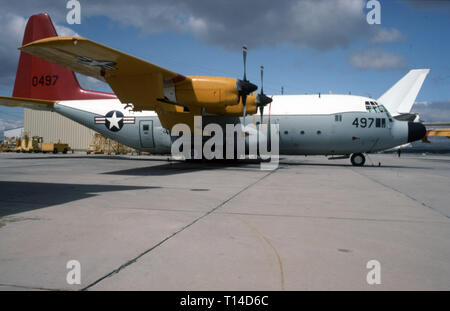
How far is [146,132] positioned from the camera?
17.4m

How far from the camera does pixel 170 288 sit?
245 centimetres

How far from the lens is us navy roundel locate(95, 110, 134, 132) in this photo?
17688 mm

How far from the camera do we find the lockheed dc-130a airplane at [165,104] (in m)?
11.5

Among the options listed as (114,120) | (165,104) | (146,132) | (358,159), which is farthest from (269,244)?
(114,120)

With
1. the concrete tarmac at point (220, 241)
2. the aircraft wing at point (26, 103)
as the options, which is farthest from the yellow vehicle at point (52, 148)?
the concrete tarmac at point (220, 241)

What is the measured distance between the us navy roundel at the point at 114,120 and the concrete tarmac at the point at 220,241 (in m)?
11.1

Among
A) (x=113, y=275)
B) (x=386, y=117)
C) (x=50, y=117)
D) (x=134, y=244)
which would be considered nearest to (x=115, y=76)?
(x=134, y=244)

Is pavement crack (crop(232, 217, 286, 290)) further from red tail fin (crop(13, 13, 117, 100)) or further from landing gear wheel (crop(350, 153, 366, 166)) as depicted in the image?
red tail fin (crop(13, 13, 117, 100))

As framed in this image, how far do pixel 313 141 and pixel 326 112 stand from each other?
5.30 ft

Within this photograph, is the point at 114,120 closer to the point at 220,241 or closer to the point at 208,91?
the point at 208,91

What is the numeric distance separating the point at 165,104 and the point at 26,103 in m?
9.84

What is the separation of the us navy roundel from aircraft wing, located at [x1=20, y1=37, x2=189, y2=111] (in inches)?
177

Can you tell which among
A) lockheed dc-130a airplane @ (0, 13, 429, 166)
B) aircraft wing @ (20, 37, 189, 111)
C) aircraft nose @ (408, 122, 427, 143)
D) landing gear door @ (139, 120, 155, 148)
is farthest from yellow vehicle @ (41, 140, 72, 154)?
aircraft nose @ (408, 122, 427, 143)

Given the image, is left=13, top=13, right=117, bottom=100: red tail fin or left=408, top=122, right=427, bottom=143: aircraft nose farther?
left=13, top=13, right=117, bottom=100: red tail fin
